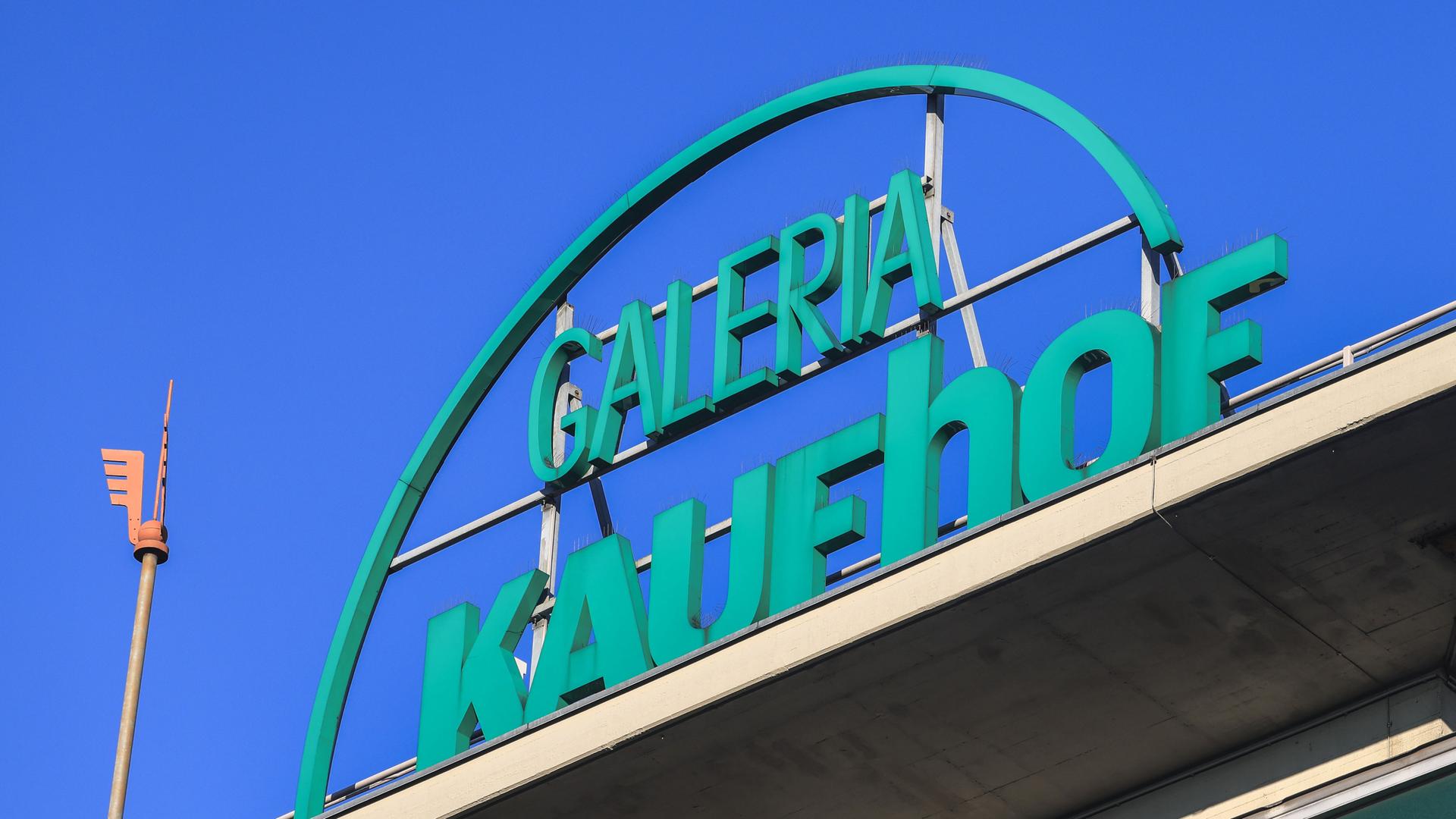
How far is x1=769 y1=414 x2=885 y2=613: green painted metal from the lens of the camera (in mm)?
20172

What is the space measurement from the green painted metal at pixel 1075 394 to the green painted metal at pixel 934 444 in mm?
195

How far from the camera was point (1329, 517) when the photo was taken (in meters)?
16.5

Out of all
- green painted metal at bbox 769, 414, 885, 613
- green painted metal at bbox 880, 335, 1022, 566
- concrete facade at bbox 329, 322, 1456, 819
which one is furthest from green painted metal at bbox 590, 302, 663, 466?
concrete facade at bbox 329, 322, 1456, 819

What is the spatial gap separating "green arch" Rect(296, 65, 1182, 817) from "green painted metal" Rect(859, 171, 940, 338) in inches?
41.2

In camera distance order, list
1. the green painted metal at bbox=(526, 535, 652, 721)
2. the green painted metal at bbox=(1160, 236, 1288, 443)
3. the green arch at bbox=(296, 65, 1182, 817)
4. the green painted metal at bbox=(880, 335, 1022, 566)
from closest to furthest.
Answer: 1. the green painted metal at bbox=(1160, 236, 1288, 443)
2. the green painted metal at bbox=(880, 335, 1022, 566)
3. the green painted metal at bbox=(526, 535, 652, 721)
4. the green arch at bbox=(296, 65, 1182, 817)

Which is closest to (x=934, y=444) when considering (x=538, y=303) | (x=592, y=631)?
(x=592, y=631)

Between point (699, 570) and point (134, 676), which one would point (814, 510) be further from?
point (134, 676)

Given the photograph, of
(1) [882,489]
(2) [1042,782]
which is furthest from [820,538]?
(2) [1042,782]

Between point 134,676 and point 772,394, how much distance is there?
7.78m

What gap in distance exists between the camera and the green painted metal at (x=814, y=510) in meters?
20.2

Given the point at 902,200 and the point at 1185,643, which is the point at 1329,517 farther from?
the point at 902,200

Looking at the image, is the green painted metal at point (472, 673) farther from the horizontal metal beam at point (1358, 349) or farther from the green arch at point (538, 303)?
the horizontal metal beam at point (1358, 349)

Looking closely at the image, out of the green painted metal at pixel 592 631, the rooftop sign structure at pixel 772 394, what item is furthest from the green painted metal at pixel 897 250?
the green painted metal at pixel 592 631

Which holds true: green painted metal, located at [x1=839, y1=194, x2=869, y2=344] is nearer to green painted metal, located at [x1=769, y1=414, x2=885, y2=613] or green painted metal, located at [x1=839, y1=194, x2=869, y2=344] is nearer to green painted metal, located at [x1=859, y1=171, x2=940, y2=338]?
green painted metal, located at [x1=859, y1=171, x2=940, y2=338]
